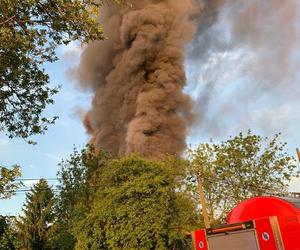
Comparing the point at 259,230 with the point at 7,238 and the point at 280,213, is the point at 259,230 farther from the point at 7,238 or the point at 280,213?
the point at 7,238

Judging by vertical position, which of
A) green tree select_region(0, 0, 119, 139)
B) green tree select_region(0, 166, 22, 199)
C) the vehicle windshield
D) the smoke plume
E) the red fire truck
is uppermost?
the smoke plume

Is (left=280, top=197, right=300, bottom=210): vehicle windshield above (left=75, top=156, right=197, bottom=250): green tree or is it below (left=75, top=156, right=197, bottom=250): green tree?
below

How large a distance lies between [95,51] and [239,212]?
126 ft

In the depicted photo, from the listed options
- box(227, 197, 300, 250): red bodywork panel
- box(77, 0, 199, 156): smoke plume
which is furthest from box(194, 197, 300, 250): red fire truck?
box(77, 0, 199, 156): smoke plume

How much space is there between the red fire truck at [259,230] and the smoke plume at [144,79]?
87.9 ft

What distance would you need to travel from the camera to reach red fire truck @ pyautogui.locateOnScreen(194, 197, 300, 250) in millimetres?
7246

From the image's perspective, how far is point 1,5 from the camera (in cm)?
945

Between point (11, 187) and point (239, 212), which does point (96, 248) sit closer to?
point (11, 187)

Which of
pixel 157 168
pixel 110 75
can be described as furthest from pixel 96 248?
pixel 110 75

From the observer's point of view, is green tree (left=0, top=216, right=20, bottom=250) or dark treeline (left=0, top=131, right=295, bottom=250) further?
green tree (left=0, top=216, right=20, bottom=250)

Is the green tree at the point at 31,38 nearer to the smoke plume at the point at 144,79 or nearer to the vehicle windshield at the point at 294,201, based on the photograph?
the vehicle windshield at the point at 294,201

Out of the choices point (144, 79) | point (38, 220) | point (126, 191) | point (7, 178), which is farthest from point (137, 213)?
point (144, 79)

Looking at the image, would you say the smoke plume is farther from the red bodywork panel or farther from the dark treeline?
the red bodywork panel

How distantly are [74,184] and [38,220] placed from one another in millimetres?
4299
